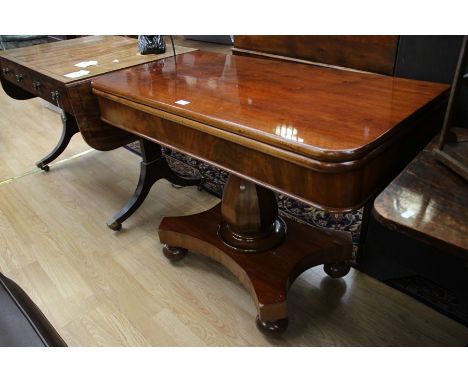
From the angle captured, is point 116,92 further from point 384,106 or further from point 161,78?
point 384,106

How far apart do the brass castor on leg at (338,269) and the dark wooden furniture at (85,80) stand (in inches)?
35.7

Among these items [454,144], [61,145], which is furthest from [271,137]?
[61,145]

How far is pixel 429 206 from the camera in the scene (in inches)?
23.9

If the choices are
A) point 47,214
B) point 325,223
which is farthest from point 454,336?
point 47,214

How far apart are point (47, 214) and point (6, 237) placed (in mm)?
215

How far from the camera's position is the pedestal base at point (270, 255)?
118 cm

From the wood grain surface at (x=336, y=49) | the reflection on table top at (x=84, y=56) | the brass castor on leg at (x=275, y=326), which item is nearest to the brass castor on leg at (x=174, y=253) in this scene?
the brass castor on leg at (x=275, y=326)

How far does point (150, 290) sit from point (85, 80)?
80 cm

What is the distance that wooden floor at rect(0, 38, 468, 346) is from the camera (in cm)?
122

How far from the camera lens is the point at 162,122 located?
1.05 m

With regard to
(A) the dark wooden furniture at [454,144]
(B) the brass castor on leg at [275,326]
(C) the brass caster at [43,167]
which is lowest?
(B) the brass castor on leg at [275,326]

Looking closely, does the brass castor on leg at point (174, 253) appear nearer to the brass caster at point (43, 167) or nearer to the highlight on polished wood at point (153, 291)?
the highlight on polished wood at point (153, 291)

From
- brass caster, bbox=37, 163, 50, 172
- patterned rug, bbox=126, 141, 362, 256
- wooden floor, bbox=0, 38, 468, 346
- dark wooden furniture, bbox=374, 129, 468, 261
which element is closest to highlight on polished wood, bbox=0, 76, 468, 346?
wooden floor, bbox=0, 38, 468, 346

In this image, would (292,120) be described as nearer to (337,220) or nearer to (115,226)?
(337,220)
